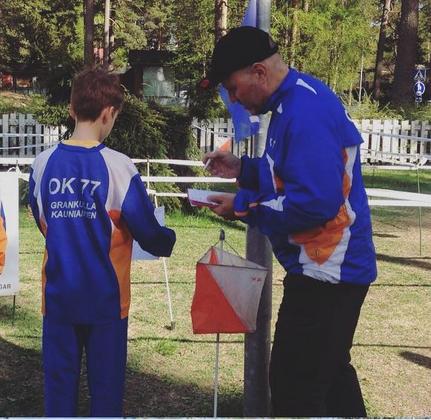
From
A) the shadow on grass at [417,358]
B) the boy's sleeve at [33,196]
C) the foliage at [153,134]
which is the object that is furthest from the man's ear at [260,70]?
A: the foliage at [153,134]

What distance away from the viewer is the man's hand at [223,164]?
294cm

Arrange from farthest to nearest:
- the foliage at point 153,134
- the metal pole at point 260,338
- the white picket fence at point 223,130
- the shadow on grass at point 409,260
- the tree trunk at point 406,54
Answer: the tree trunk at point 406,54, the white picket fence at point 223,130, the foliage at point 153,134, the shadow on grass at point 409,260, the metal pole at point 260,338

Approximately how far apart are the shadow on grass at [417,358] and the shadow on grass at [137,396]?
1.38 meters

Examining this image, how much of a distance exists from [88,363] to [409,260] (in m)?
5.93

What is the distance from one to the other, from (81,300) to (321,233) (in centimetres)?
101

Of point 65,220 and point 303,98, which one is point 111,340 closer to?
point 65,220

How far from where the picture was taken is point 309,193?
90.3 inches

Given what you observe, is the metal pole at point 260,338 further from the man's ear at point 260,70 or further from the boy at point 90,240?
the man's ear at point 260,70

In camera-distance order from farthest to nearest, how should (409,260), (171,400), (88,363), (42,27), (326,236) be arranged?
(42,27) → (409,260) → (171,400) → (88,363) → (326,236)

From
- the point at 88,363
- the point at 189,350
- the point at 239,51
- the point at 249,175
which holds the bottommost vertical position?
the point at 189,350

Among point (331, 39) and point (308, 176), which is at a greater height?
point (331, 39)

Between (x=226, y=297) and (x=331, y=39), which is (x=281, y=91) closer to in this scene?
(x=226, y=297)

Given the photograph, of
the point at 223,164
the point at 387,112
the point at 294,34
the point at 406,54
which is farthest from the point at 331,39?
the point at 223,164

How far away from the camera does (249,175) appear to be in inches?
115
